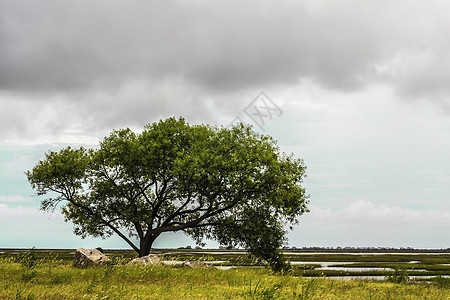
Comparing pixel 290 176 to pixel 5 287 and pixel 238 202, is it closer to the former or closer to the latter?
pixel 238 202

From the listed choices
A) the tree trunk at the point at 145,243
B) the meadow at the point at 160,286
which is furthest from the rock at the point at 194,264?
the tree trunk at the point at 145,243

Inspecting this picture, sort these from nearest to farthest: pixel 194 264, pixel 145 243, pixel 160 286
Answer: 1. pixel 160 286
2. pixel 194 264
3. pixel 145 243

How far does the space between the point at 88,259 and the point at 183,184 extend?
11714mm

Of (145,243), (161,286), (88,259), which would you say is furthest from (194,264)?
(145,243)

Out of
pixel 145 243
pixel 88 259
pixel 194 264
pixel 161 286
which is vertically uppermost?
pixel 145 243

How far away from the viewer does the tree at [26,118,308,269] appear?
35.7 meters

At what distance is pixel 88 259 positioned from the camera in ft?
90.1

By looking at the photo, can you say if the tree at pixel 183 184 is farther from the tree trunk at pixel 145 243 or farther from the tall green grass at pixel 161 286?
the tall green grass at pixel 161 286

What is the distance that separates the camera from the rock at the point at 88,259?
1072 inches

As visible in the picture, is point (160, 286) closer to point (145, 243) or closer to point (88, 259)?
point (88, 259)

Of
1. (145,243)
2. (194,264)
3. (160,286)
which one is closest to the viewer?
(160,286)

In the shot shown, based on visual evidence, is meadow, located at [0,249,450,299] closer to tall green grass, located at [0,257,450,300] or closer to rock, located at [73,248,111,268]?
tall green grass, located at [0,257,450,300]

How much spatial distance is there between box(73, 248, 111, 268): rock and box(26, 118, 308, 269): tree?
10129 mm

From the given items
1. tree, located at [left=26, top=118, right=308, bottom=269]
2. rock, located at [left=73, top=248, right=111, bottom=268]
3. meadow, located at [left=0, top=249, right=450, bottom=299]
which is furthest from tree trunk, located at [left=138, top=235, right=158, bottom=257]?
meadow, located at [left=0, top=249, right=450, bottom=299]
